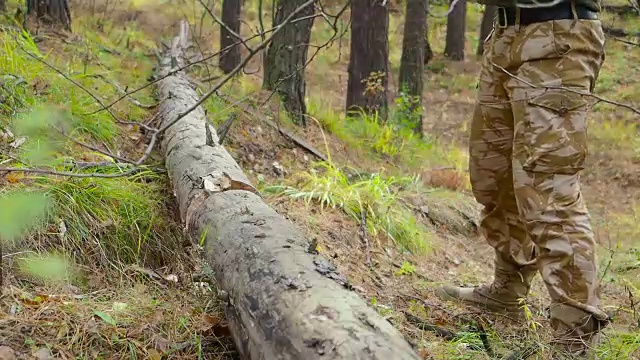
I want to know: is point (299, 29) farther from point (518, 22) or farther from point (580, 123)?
point (580, 123)

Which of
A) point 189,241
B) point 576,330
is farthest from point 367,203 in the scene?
point 576,330

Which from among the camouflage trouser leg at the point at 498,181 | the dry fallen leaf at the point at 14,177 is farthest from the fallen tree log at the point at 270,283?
the camouflage trouser leg at the point at 498,181

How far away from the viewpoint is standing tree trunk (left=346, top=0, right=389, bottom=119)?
24.2 ft

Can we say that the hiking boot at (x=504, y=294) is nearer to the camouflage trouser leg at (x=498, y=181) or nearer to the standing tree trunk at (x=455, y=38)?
the camouflage trouser leg at (x=498, y=181)

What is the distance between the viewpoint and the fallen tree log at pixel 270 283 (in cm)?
164

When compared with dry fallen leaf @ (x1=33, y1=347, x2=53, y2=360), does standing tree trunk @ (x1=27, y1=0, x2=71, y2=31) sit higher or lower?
higher

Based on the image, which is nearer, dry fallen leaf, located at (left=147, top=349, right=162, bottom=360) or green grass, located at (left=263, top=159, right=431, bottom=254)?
dry fallen leaf, located at (left=147, top=349, right=162, bottom=360)

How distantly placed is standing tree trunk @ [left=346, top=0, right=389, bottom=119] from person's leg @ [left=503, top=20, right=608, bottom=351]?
183 inches

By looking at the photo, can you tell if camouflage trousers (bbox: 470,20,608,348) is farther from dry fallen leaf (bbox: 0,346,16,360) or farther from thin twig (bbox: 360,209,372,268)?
dry fallen leaf (bbox: 0,346,16,360)

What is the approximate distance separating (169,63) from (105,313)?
4.13 m

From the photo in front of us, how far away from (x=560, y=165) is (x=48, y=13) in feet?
18.4

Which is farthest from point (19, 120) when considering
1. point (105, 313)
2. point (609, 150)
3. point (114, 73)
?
point (609, 150)

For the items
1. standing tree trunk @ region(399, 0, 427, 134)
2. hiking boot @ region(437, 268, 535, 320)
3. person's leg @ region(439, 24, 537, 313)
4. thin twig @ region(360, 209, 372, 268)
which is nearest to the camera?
person's leg @ region(439, 24, 537, 313)

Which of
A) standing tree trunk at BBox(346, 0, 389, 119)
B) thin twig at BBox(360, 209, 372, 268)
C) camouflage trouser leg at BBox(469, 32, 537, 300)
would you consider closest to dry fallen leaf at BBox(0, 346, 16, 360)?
thin twig at BBox(360, 209, 372, 268)
